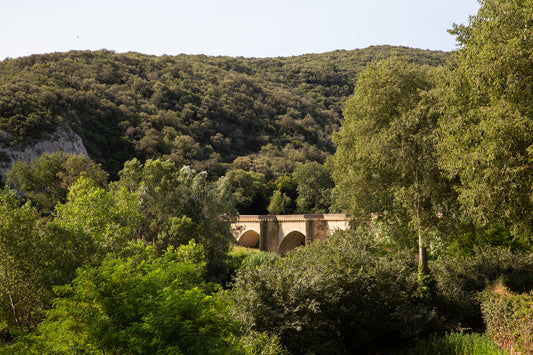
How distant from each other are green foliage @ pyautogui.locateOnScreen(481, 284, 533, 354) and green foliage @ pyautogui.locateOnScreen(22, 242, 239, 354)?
8.52 metres

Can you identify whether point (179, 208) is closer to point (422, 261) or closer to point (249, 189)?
point (422, 261)

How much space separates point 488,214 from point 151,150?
46.6 metres

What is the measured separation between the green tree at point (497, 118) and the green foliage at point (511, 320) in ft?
7.15

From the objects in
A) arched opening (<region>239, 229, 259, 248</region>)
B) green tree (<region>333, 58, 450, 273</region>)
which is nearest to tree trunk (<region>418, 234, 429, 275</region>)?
green tree (<region>333, 58, 450, 273</region>)

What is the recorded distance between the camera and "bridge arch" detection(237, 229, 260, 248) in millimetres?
47156

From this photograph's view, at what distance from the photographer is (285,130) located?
8019 cm

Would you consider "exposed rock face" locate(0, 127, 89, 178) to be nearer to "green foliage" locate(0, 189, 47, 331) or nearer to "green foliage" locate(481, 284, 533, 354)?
"green foliage" locate(0, 189, 47, 331)

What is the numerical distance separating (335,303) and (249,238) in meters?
36.6

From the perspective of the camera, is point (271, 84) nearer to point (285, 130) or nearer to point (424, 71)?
point (285, 130)

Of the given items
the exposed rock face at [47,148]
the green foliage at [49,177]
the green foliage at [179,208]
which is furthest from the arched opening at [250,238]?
the green foliage at [179,208]

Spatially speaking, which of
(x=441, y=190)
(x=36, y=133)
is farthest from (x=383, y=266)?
(x=36, y=133)

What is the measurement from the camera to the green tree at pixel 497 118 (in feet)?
36.6

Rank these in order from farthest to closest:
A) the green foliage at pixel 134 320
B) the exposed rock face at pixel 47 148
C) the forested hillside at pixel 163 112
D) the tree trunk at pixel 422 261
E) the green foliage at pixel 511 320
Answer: the forested hillside at pixel 163 112 → the exposed rock face at pixel 47 148 → the tree trunk at pixel 422 261 → the green foliage at pixel 511 320 → the green foliage at pixel 134 320

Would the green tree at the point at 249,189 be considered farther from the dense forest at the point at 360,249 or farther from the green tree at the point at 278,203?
the dense forest at the point at 360,249
